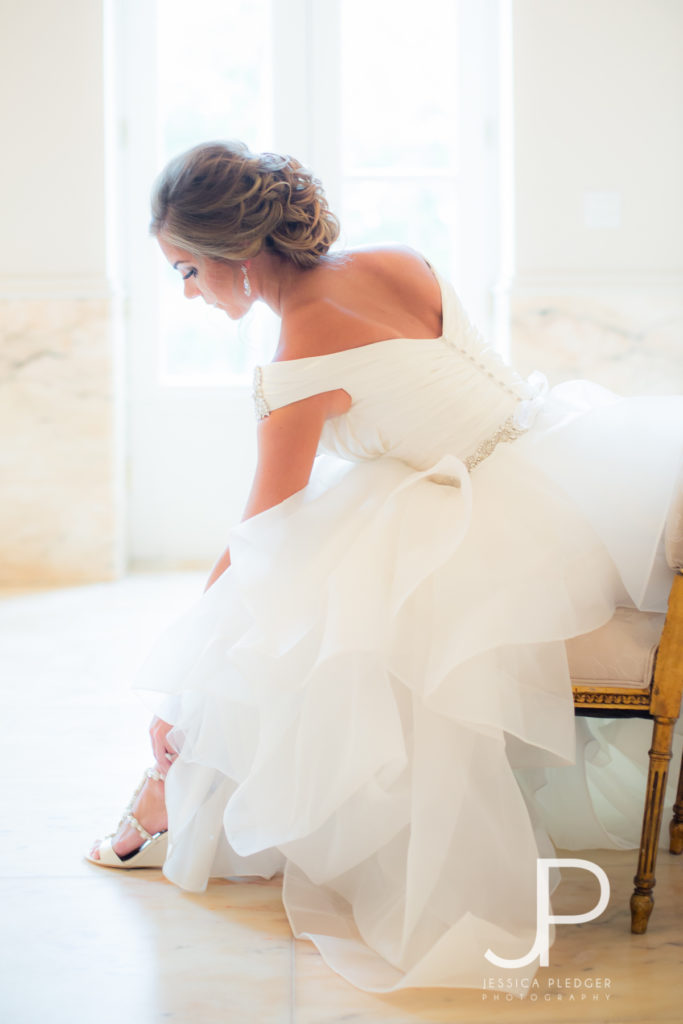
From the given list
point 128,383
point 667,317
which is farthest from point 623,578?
point 128,383

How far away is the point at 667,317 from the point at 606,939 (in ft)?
11.0

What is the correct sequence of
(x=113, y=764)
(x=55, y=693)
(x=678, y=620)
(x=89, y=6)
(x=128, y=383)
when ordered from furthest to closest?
(x=128, y=383) < (x=89, y=6) < (x=55, y=693) < (x=113, y=764) < (x=678, y=620)

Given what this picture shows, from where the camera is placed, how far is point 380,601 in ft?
4.52

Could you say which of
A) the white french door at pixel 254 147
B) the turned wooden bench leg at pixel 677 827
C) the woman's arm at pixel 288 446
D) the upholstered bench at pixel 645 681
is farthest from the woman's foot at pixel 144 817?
the white french door at pixel 254 147

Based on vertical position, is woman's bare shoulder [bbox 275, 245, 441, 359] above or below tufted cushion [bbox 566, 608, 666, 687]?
above

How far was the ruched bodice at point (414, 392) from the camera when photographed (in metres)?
1.52

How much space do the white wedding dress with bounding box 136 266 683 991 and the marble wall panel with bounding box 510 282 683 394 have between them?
266cm

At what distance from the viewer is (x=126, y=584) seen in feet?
13.9

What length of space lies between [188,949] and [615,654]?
786mm

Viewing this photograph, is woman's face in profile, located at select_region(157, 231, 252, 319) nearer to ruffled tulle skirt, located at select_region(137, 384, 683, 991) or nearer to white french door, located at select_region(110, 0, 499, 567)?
ruffled tulle skirt, located at select_region(137, 384, 683, 991)

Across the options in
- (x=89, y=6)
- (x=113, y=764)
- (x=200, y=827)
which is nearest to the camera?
(x=200, y=827)

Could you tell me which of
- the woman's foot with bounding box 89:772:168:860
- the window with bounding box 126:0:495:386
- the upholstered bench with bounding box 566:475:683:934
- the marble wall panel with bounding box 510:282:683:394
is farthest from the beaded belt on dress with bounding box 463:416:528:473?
the window with bounding box 126:0:495:386

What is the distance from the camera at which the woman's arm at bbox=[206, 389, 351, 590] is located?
1.51m

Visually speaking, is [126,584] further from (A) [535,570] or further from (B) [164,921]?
(A) [535,570]
